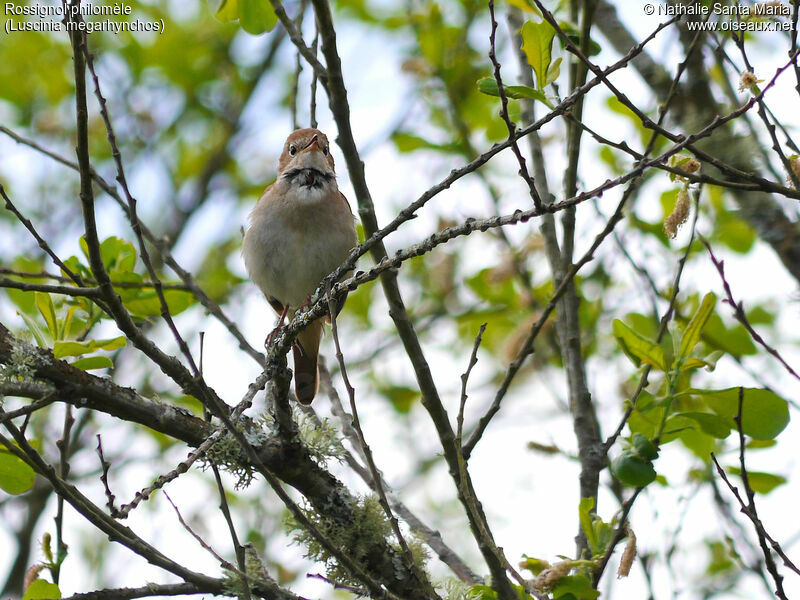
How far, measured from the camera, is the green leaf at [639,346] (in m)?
2.93

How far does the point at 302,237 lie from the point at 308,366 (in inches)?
27.7

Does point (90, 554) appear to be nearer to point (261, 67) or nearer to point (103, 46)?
point (103, 46)

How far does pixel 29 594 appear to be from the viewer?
2617 mm

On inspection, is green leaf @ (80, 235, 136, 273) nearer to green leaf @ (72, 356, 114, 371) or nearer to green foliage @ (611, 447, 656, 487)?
green leaf @ (72, 356, 114, 371)

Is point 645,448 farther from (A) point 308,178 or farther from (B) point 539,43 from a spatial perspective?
(A) point 308,178

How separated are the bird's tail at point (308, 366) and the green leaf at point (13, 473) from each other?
1.92m

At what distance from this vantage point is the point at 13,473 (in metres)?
2.64

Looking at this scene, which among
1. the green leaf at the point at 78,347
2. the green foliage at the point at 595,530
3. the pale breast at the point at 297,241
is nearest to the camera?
the green leaf at the point at 78,347

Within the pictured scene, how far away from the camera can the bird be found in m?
4.37

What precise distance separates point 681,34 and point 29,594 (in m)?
3.77

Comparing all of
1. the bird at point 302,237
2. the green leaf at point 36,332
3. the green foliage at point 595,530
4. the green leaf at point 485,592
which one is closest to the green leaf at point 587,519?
the green foliage at point 595,530

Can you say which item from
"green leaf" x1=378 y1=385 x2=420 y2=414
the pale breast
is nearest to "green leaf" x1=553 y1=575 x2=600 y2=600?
the pale breast

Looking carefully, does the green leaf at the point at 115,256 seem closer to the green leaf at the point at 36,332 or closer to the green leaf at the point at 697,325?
the green leaf at the point at 36,332

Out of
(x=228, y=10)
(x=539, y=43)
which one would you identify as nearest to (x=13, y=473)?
(x=228, y=10)
